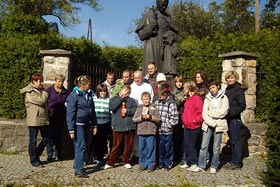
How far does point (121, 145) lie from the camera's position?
6.73m

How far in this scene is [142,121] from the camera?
21.2 feet

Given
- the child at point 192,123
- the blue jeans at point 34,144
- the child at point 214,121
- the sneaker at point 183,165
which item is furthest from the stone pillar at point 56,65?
the child at point 214,121

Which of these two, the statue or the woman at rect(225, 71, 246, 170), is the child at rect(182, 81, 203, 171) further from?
the statue

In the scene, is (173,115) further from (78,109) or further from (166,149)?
(78,109)

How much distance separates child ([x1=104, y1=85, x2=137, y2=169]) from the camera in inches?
258

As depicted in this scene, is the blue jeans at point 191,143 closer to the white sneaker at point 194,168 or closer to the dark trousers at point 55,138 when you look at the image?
the white sneaker at point 194,168

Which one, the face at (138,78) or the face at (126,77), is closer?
the face at (138,78)

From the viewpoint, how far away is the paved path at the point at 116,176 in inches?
216

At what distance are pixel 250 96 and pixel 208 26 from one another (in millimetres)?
22649

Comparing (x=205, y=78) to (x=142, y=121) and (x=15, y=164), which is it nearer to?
(x=142, y=121)

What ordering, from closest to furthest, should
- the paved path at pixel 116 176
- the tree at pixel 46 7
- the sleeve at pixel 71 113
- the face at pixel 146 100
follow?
the paved path at pixel 116 176 < the sleeve at pixel 71 113 < the face at pixel 146 100 < the tree at pixel 46 7

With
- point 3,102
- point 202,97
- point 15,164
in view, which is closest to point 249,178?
point 202,97

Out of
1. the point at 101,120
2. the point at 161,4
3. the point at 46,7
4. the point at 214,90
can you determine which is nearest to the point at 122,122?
the point at 101,120

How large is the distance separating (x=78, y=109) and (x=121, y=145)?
1.20m
